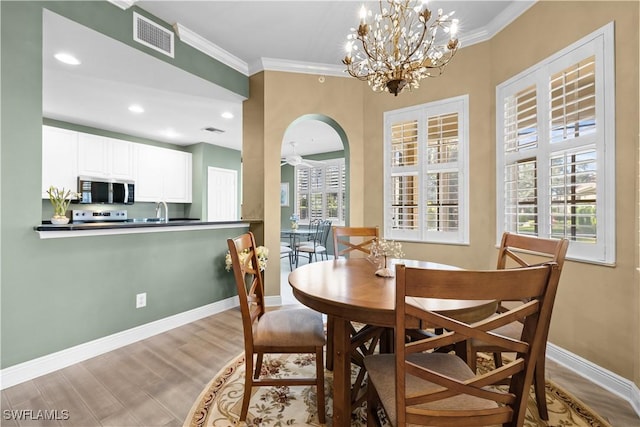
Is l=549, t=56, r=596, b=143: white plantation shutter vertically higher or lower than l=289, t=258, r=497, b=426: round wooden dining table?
higher

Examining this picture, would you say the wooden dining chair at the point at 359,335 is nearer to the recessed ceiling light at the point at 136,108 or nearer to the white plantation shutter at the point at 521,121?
the white plantation shutter at the point at 521,121

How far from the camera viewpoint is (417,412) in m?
0.92

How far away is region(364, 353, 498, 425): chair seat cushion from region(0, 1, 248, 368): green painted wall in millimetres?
2156

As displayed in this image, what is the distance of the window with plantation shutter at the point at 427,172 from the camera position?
10.0 ft

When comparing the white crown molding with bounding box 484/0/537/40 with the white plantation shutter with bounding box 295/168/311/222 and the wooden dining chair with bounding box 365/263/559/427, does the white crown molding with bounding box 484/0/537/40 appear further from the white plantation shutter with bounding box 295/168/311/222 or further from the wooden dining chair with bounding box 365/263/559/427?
the white plantation shutter with bounding box 295/168/311/222

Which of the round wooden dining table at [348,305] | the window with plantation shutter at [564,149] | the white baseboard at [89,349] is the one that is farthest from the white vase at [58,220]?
the window with plantation shutter at [564,149]

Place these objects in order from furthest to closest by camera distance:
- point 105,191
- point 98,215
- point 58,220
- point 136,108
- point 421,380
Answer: point 98,215 < point 105,191 < point 136,108 < point 58,220 < point 421,380

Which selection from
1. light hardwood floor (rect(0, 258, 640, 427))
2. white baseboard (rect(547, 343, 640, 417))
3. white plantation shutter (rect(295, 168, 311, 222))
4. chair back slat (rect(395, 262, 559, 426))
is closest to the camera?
chair back slat (rect(395, 262, 559, 426))

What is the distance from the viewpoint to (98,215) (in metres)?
5.14

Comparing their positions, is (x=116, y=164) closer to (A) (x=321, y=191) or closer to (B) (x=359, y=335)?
(A) (x=321, y=191)

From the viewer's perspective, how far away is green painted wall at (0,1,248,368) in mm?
1822

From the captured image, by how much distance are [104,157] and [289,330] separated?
517 cm

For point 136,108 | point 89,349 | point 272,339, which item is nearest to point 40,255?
point 89,349

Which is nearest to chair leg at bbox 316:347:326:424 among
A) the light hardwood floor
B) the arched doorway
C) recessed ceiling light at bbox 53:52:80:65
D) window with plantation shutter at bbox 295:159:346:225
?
the light hardwood floor
